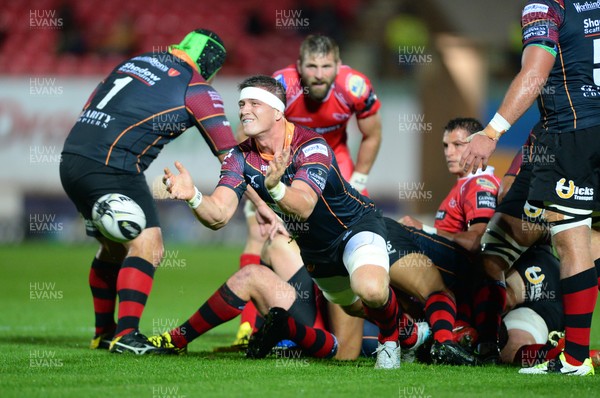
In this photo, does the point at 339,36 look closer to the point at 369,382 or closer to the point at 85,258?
the point at 85,258

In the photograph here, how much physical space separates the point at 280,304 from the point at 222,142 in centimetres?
139

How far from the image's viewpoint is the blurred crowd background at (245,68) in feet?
58.4

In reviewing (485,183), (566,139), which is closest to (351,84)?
(485,183)

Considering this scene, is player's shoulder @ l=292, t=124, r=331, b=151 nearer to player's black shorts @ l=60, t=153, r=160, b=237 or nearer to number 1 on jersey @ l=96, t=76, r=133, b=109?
player's black shorts @ l=60, t=153, r=160, b=237

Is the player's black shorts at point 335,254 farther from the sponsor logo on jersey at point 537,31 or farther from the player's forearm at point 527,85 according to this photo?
the sponsor logo on jersey at point 537,31

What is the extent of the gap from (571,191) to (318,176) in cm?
144

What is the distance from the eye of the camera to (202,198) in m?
5.22

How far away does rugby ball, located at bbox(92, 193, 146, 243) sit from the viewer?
6.29m

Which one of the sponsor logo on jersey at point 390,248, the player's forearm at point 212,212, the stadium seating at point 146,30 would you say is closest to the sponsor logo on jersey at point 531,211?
the sponsor logo on jersey at point 390,248

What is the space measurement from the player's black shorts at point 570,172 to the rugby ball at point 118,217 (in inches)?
105

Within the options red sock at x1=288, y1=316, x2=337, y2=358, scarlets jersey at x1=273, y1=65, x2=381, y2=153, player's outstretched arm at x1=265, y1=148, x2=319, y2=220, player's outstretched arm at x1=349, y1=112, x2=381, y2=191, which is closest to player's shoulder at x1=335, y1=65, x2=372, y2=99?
scarlets jersey at x1=273, y1=65, x2=381, y2=153

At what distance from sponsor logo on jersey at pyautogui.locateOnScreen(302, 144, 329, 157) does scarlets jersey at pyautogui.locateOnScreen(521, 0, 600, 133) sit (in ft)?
4.34

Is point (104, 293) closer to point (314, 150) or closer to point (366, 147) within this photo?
point (314, 150)

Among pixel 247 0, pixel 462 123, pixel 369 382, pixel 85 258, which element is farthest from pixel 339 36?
pixel 369 382
